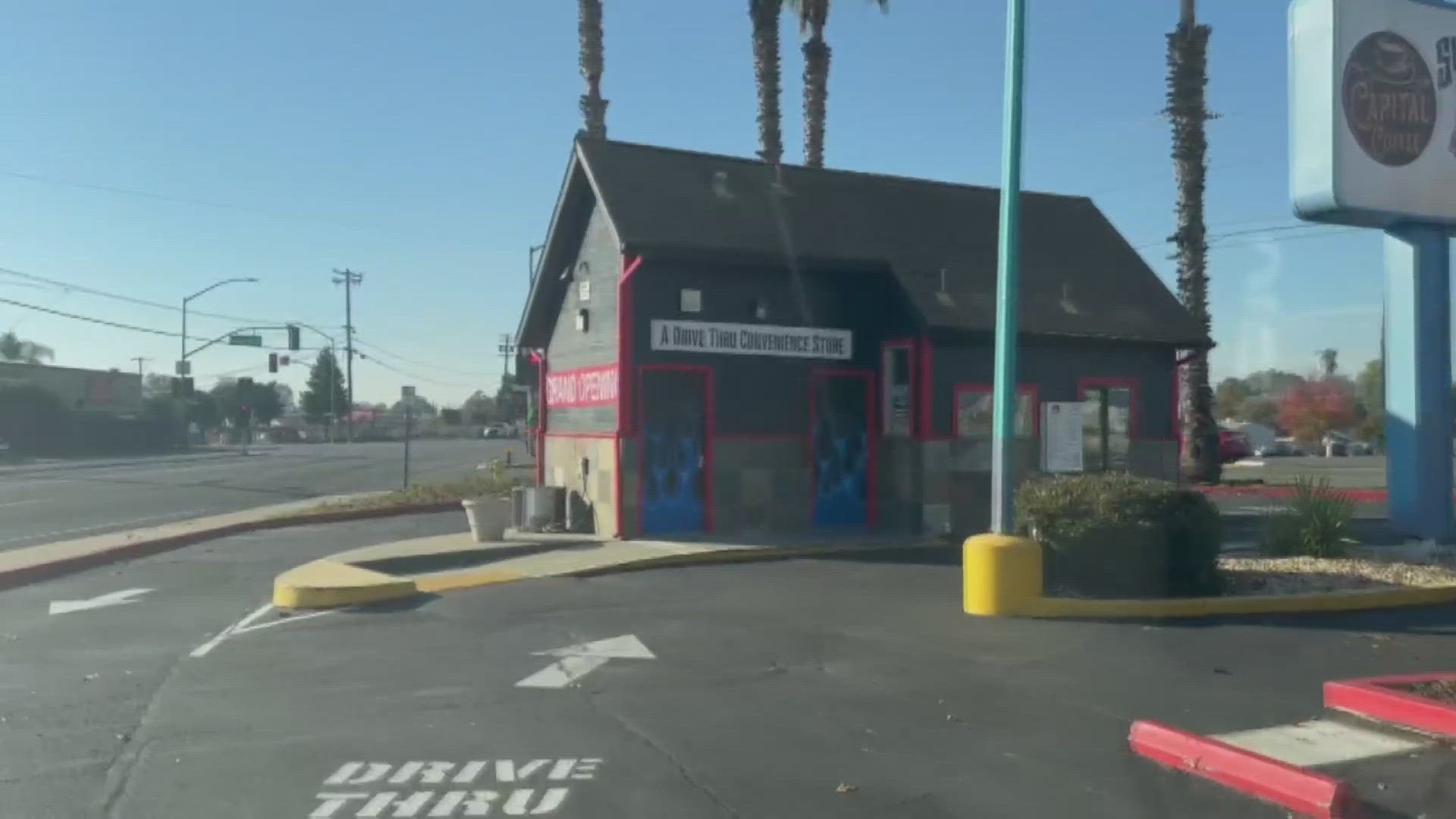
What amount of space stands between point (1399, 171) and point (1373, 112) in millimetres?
819

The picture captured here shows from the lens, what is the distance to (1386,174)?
16.3 m

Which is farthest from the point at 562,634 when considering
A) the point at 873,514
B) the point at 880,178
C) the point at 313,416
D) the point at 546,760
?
the point at 313,416

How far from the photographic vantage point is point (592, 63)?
105 feet

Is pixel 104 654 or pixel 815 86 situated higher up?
pixel 815 86

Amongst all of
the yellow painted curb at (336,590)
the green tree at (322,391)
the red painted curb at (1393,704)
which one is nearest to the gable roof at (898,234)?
the yellow painted curb at (336,590)

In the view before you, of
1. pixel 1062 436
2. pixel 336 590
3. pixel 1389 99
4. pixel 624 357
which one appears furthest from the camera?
pixel 1062 436

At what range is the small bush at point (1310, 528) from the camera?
1499cm

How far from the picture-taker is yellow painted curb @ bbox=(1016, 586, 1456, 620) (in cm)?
1219

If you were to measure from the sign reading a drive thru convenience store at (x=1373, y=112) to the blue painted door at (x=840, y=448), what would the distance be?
22.6 ft

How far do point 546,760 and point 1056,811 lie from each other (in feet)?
A: 9.15

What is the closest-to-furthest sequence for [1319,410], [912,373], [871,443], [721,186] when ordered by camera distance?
[912,373] → [871,443] → [721,186] → [1319,410]

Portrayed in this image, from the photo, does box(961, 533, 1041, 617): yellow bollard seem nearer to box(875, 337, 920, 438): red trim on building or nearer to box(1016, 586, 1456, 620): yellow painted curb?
box(1016, 586, 1456, 620): yellow painted curb

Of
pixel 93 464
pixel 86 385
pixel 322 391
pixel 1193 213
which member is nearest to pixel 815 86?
pixel 1193 213

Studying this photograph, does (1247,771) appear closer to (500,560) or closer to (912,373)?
(500,560)
